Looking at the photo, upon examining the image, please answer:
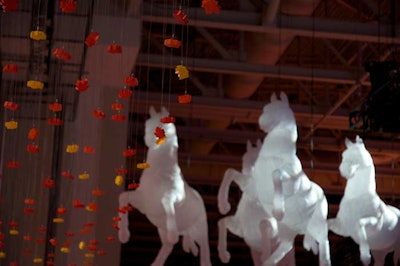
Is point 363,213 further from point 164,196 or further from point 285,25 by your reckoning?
point 285,25

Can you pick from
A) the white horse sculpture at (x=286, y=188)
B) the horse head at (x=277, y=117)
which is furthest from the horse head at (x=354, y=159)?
the horse head at (x=277, y=117)

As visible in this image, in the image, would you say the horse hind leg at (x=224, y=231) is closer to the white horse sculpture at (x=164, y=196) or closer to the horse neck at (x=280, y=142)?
the white horse sculpture at (x=164, y=196)

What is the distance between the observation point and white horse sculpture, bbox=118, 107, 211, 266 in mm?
8625

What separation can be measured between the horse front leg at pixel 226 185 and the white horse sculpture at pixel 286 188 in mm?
142

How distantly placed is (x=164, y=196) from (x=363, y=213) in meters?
2.26

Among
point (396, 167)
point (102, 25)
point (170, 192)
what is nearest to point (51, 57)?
point (102, 25)

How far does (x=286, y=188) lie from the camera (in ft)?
28.7

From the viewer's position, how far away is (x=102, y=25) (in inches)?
369

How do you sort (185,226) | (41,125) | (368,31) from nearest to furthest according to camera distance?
(185,226) → (368,31) → (41,125)

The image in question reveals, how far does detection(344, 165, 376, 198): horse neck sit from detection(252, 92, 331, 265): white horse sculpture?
1.49 feet

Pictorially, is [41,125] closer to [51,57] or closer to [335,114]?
[51,57]

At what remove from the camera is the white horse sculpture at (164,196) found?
8625 millimetres

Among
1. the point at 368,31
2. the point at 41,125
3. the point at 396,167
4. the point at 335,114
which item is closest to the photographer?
the point at 368,31

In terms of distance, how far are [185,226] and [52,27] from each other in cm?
264
